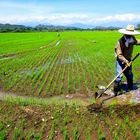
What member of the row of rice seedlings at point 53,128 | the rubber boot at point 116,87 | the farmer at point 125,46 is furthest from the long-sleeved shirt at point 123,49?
the row of rice seedlings at point 53,128

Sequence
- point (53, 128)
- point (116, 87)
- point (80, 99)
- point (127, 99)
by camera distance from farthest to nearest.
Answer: point (80, 99), point (116, 87), point (127, 99), point (53, 128)

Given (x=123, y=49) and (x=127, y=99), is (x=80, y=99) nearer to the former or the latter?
(x=127, y=99)

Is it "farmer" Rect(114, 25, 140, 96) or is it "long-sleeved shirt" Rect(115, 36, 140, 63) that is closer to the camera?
"farmer" Rect(114, 25, 140, 96)

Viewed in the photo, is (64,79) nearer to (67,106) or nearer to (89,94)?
(89,94)

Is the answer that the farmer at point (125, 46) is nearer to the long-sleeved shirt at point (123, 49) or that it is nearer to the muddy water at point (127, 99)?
the long-sleeved shirt at point (123, 49)

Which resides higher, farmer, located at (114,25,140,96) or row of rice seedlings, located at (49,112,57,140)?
farmer, located at (114,25,140,96)

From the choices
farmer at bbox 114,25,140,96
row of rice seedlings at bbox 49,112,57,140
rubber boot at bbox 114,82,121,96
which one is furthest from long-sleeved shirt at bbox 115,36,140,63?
row of rice seedlings at bbox 49,112,57,140

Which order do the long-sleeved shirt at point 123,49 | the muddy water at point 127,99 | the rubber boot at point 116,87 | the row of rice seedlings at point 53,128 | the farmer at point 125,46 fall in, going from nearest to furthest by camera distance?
1. the row of rice seedlings at point 53,128
2. the muddy water at point 127,99
3. the farmer at point 125,46
4. the long-sleeved shirt at point 123,49
5. the rubber boot at point 116,87

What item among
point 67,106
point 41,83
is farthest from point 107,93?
point 41,83

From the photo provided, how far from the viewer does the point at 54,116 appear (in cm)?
561

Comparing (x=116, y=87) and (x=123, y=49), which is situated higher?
(x=123, y=49)

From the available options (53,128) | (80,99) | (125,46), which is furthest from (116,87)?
(53,128)

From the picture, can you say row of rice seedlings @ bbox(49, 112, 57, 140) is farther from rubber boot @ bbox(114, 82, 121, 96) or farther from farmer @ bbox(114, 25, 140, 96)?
farmer @ bbox(114, 25, 140, 96)

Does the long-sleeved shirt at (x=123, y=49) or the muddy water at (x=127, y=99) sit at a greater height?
the long-sleeved shirt at (x=123, y=49)
